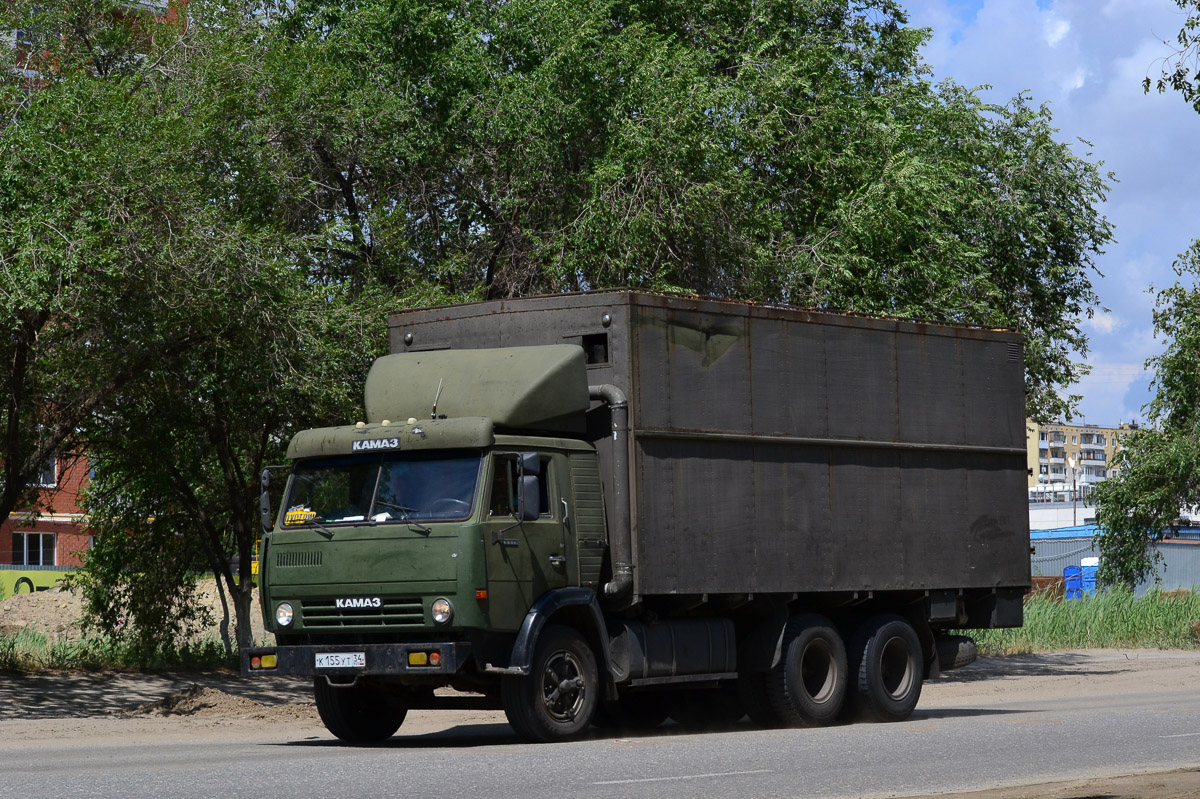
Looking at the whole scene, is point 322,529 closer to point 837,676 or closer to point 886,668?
point 837,676

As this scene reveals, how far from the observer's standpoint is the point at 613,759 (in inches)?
460

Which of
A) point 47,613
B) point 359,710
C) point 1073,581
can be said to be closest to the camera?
point 359,710

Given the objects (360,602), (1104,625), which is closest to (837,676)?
(360,602)

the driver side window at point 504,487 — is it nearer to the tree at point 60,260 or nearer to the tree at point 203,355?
the tree at point 60,260

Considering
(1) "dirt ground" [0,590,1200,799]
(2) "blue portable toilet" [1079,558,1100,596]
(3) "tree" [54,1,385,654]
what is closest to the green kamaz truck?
(1) "dirt ground" [0,590,1200,799]

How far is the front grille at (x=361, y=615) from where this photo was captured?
12.9 meters

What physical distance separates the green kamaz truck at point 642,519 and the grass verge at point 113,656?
9416 millimetres

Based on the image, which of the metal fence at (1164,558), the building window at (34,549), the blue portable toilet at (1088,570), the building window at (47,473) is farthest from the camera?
the metal fence at (1164,558)

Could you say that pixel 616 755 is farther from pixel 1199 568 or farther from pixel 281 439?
pixel 1199 568

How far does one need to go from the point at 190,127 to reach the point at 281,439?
5183mm

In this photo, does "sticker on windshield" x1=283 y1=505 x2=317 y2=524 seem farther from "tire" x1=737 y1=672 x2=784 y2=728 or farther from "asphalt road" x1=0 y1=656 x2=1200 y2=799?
"tire" x1=737 y1=672 x2=784 y2=728

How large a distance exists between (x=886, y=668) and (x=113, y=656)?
41.0 feet

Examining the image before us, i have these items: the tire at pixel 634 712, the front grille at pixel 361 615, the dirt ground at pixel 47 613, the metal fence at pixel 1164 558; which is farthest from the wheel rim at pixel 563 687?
the metal fence at pixel 1164 558

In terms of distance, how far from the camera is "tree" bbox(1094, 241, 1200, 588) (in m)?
38.4
